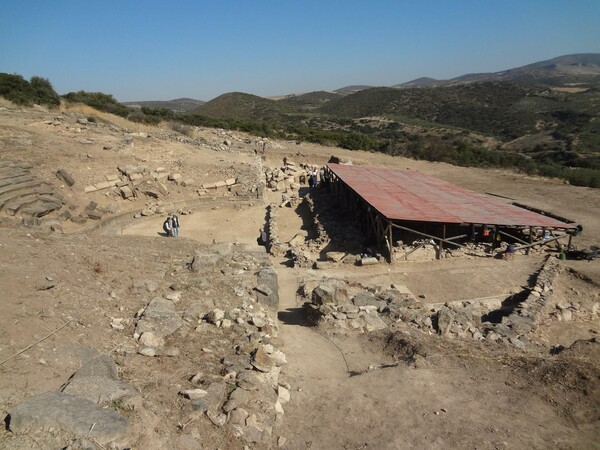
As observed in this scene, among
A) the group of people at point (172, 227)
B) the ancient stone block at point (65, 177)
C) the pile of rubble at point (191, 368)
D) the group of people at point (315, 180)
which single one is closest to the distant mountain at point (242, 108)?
the group of people at point (315, 180)

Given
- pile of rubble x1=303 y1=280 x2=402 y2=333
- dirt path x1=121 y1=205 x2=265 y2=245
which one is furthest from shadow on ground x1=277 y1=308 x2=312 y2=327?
dirt path x1=121 y1=205 x2=265 y2=245

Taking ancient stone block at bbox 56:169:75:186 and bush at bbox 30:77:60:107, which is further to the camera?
bush at bbox 30:77:60:107

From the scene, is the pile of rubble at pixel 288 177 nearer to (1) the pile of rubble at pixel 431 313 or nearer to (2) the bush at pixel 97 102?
(1) the pile of rubble at pixel 431 313

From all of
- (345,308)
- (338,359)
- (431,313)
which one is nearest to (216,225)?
(345,308)

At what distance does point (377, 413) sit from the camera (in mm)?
5305

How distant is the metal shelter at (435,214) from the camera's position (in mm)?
12039

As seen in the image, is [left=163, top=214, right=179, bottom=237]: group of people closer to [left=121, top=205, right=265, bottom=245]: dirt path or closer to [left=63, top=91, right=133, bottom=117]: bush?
[left=121, top=205, right=265, bottom=245]: dirt path

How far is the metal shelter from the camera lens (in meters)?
12.0

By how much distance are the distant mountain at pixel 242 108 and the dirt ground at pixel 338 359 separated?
5922cm

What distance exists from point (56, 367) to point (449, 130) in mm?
55202

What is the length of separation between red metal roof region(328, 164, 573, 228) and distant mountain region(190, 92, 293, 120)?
5197 centimetres

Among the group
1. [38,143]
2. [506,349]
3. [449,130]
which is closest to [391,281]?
[506,349]

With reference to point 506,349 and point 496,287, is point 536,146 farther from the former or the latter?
point 506,349

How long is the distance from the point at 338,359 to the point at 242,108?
73415 millimetres
